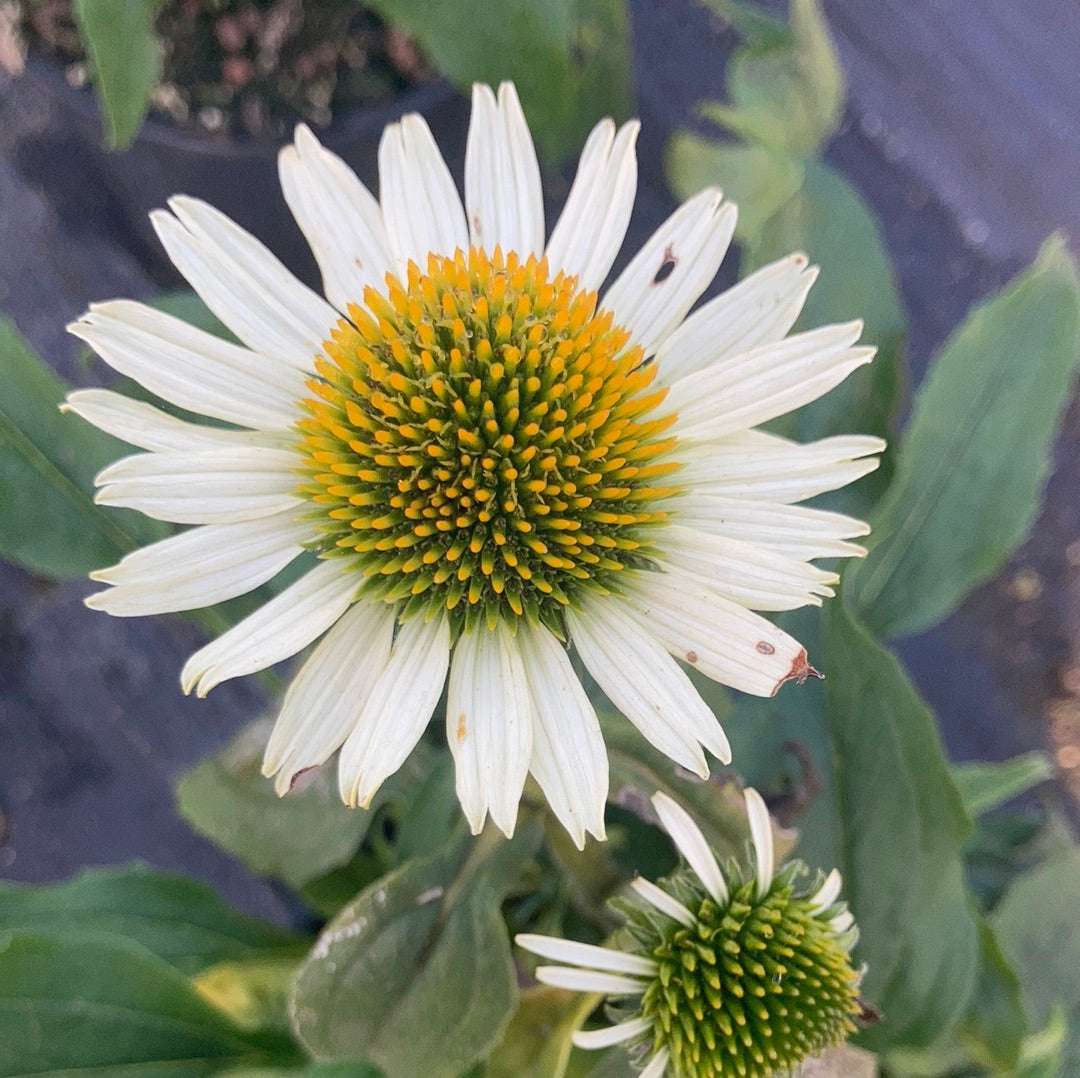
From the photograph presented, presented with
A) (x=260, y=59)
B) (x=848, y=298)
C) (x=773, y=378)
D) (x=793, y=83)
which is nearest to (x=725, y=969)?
(x=773, y=378)

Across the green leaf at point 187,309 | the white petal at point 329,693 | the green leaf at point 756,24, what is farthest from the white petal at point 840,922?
the green leaf at point 756,24

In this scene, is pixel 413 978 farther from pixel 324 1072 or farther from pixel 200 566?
pixel 200 566

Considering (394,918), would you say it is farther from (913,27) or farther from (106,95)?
(913,27)

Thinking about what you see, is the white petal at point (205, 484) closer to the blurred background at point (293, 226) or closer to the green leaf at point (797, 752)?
the green leaf at point (797, 752)

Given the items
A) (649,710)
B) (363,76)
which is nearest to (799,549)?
(649,710)

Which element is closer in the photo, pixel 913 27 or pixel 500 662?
pixel 500 662

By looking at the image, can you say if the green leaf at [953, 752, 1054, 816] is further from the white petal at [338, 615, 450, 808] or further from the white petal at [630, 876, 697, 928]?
the white petal at [338, 615, 450, 808]
